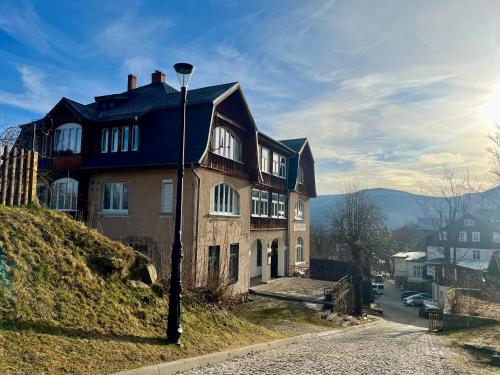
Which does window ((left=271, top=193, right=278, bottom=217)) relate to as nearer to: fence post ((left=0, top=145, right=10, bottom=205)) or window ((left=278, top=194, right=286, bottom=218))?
window ((left=278, top=194, right=286, bottom=218))

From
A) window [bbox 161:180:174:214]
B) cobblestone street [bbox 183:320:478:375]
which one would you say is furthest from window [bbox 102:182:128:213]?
cobblestone street [bbox 183:320:478:375]

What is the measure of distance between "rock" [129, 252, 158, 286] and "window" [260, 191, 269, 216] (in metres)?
16.6

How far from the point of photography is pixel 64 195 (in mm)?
20281

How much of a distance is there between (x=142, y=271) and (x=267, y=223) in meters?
17.3

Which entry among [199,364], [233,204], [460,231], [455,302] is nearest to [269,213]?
[233,204]

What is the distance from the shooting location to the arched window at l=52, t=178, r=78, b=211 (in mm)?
20391

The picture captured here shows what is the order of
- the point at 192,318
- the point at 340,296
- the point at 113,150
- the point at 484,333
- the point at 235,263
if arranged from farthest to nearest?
the point at 340,296, the point at 235,263, the point at 113,150, the point at 484,333, the point at 192,318

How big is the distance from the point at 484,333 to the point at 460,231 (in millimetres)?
52656

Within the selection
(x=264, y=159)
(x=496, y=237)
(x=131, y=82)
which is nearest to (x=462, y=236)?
(x=496, y=237)

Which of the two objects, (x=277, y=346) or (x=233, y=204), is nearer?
(x=277, y=346)

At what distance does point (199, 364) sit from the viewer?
24.8ft

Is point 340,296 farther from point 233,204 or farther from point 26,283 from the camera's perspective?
point 26,283

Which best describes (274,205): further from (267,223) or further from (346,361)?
(346,361)

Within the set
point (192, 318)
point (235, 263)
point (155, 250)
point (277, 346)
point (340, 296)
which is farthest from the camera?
point (340, 296)
